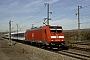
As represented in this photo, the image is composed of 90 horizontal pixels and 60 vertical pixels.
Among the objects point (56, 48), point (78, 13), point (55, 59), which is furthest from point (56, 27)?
point (78, 13)

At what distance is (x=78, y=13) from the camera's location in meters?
41.1

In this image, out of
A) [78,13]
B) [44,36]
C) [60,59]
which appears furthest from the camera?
[78,13]

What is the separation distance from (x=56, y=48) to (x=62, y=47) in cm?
87

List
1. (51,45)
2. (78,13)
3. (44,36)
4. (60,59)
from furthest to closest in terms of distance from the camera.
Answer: (78,13)
(44,36)
(51,45)
(60,59)

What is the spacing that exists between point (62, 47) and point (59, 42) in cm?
101

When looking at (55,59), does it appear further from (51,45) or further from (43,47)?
(43,47)

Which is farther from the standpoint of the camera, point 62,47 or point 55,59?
point 62,47

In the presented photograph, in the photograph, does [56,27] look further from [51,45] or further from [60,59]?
[60,59]

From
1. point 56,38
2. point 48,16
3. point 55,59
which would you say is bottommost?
point 55,59

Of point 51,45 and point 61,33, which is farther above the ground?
point 61,33

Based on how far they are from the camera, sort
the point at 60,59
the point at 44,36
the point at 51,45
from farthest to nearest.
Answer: the point at 44,36 → the point at 51,45 → the point at 60,59

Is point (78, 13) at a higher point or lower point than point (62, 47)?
higher

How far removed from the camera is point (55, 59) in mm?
15531

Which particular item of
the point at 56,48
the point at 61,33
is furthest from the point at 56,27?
the point at 56,48
